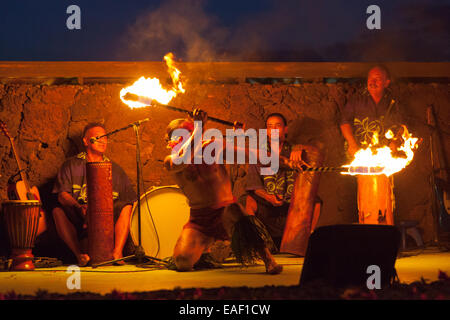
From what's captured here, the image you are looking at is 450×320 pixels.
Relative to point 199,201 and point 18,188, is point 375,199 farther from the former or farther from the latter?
point 18,188

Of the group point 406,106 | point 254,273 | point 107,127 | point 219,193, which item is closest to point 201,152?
point 219,193

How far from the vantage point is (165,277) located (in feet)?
21.9

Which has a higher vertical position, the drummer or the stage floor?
the drummer

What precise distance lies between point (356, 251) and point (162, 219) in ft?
12.6

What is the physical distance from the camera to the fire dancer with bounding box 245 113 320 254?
927 centimetres

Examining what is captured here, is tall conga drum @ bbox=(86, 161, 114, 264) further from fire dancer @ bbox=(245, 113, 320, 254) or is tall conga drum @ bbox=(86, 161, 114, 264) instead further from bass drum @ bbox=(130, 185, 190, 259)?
fire dancer @ bbox=(245, 113, 320, 254)

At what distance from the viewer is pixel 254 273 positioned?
6934 mm

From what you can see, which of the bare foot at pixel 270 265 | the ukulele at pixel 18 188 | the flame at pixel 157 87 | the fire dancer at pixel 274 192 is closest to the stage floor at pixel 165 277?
the bare foot at pixel 270 265

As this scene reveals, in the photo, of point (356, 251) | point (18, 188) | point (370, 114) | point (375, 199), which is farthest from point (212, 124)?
point (356, 251)

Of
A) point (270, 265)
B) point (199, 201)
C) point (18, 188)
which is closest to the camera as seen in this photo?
point (270, 265)

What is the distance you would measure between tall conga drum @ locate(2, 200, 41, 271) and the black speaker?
422 centimetres

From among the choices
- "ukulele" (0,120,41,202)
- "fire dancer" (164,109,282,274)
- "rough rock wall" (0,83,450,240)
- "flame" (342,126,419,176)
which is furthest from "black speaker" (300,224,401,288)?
"ukulele" (0,120,41,202)
